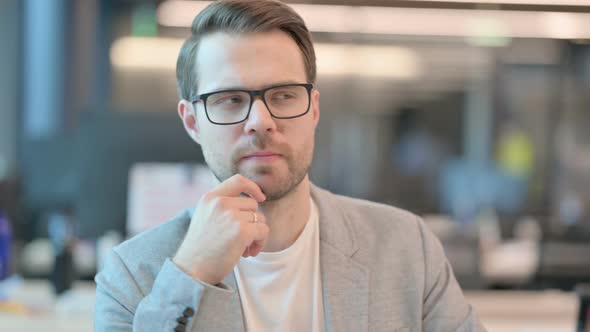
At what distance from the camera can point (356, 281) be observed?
140cm

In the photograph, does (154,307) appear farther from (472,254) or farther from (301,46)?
(472,254)

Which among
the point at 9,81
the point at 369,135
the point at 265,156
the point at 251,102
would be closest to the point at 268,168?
the point at 265,156

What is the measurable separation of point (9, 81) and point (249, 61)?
14.1ft

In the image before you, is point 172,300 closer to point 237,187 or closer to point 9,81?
point 237,187

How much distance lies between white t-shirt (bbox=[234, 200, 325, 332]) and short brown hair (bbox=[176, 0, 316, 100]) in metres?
0.39

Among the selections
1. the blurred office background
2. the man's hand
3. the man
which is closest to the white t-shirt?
the man

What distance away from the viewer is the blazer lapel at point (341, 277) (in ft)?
4.44

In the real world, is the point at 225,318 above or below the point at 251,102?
below

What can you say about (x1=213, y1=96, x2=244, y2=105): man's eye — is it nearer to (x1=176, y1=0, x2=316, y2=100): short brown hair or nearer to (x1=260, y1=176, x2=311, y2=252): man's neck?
(x1=176, y1=0, x2=316, y2=100): short brown hair

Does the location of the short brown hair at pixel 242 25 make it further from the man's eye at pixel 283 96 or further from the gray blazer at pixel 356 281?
the gray blazer at pixel 356 281

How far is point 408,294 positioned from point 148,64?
4.85 m

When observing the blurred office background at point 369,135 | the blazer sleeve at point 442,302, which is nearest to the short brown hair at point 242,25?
the blazer sleeve at point 442,302

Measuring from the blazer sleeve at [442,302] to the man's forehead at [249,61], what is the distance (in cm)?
50

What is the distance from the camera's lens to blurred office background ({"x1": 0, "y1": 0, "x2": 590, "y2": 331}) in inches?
99.9
